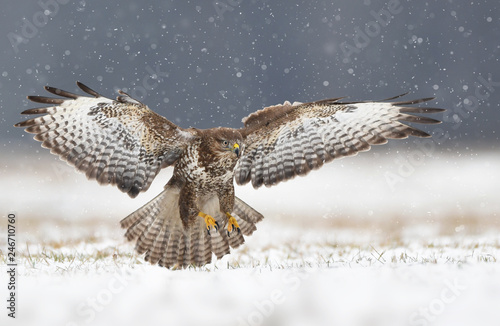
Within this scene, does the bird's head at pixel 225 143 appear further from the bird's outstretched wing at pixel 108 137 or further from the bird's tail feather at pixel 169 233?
the bird's tail feather at pixel 169 233

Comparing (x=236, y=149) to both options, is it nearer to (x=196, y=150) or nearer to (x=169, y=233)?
(x=196, y=150)

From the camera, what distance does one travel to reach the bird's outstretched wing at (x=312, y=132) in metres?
6.78

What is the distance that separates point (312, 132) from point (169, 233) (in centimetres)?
219

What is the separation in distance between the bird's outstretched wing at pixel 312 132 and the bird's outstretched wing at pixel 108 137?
1025mm

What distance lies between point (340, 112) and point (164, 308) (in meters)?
3.19

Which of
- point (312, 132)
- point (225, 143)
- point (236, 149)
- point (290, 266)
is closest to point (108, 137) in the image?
point (225, 143)

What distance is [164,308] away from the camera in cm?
535

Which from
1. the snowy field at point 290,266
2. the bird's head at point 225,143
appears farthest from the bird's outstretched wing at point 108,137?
Result: the snowy field at point 290,266

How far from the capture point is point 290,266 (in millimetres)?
6660

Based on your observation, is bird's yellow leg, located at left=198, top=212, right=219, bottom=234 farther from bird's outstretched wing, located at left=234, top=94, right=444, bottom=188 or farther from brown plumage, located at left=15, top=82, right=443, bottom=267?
bird's outstretched wing, located at left=234, top=94, right=444, bottom=188

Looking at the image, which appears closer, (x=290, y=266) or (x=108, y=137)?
(x=108, y=137)

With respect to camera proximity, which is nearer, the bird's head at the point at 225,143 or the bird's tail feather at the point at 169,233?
the bird's head at the point at 225,143

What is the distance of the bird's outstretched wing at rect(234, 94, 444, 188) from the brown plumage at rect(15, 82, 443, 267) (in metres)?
0.01

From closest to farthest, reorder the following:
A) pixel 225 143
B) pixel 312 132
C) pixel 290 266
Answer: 1. pixel 225 143
2. pixel 290 266
3. pixel 312 132
